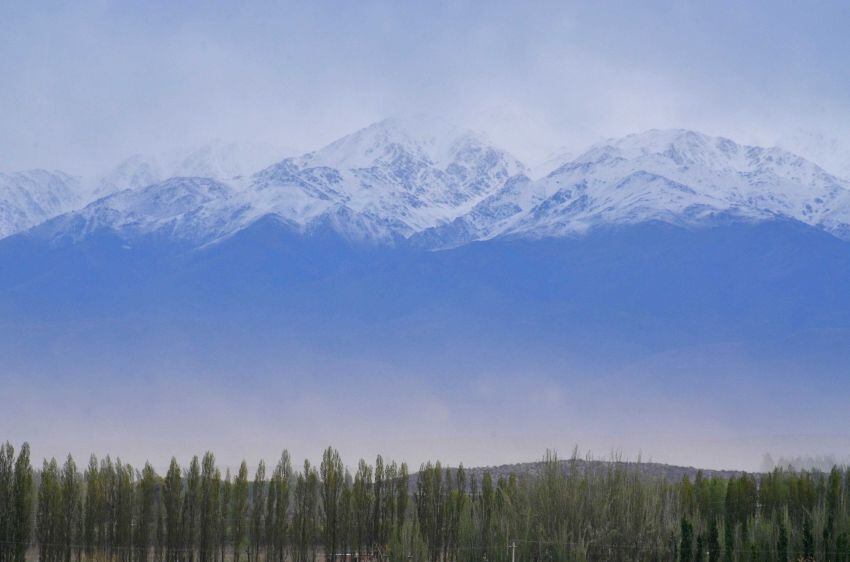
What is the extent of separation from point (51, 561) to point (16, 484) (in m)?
1.49

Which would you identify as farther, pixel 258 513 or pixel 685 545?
pixel 258 513

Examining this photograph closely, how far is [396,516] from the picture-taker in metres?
18.8

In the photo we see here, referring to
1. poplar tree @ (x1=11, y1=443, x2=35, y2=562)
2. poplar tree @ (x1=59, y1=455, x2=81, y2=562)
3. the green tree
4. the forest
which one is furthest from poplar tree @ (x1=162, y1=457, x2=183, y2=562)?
the green tree

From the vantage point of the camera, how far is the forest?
15203 mm

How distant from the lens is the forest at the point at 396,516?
15203 mm

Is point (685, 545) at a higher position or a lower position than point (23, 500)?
lower

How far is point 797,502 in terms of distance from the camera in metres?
20.0

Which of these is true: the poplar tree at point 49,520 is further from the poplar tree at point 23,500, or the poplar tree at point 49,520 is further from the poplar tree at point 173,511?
the poplar tree at point 173,511

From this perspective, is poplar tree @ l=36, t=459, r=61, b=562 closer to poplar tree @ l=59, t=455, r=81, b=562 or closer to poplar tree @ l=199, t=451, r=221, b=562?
poplar tree @ l=59, t=455, r=81, b=562

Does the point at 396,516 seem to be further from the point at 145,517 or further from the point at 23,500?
the point at 23,500

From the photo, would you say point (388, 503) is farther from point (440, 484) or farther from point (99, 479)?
point (99, 479)

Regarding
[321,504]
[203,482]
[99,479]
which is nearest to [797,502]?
[321,504]

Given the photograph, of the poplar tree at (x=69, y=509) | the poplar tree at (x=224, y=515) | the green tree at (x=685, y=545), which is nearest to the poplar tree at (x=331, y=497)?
the poplar tree at (x=224, y=515)

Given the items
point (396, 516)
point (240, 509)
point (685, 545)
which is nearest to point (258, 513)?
point (240, 509)
